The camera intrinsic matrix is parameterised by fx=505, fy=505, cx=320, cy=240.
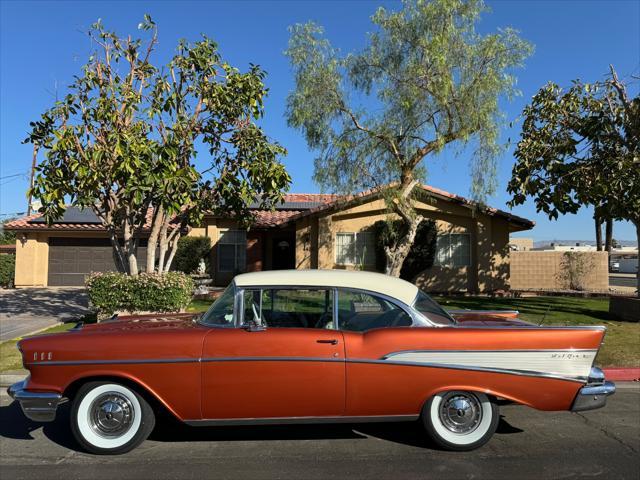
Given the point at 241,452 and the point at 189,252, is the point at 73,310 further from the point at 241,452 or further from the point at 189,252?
the point at 241,452

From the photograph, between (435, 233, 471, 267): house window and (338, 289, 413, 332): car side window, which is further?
(435, 233, 471, 267): house window

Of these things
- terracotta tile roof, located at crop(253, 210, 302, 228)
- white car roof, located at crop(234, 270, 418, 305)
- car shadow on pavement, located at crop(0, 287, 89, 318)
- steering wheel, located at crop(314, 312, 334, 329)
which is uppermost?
terracotta tile roof, located at crop(253, 210, 302, 228)

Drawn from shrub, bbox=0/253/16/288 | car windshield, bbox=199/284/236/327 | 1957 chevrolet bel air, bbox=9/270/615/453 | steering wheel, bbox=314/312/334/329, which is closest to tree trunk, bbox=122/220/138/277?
1957 chevrolet bel air, bbox=9/270/615/453

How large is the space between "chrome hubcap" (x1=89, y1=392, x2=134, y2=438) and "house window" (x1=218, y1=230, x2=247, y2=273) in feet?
54.9

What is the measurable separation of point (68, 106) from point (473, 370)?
951cm

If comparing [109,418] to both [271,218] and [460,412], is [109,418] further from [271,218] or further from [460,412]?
[271,218]

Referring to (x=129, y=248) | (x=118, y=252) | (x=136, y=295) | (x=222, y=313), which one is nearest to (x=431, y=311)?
(x=222, y=313)

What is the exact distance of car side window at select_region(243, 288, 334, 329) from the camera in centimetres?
453

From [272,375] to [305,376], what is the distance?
0.90 feet

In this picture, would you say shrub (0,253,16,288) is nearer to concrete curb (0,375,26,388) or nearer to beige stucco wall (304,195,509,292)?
beige stucco wall (304,195,509,292)

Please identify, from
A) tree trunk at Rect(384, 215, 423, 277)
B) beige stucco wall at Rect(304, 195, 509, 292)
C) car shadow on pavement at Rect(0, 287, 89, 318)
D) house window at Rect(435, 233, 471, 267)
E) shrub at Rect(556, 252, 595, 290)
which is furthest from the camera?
shrub at Rect(556, 252, 595, 290)

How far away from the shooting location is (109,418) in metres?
4.32

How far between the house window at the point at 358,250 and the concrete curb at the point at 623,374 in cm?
1187

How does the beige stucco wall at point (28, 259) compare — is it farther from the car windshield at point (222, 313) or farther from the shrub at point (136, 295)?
the car windshield at point (222, 313)
